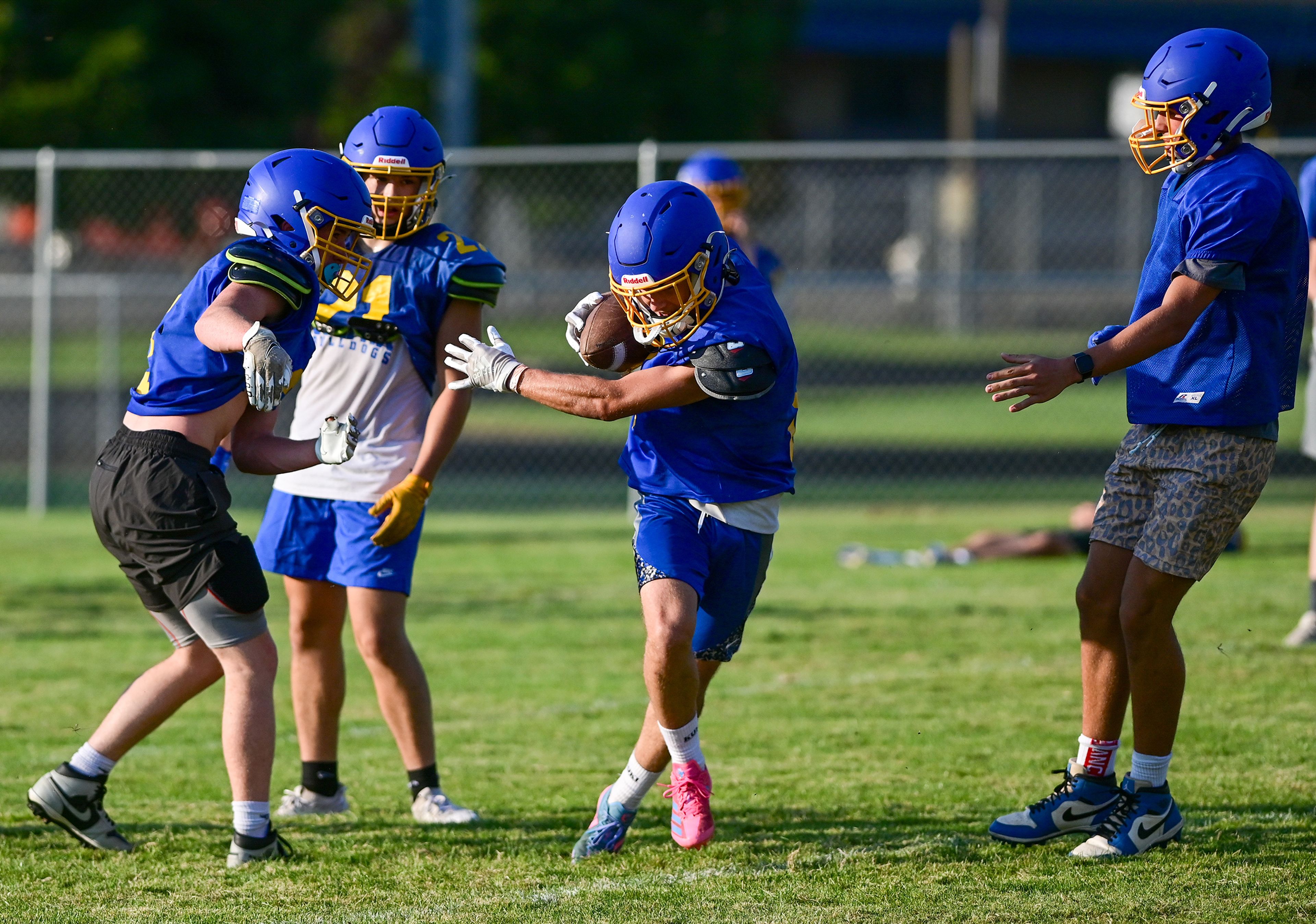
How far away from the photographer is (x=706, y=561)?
4.33 meters

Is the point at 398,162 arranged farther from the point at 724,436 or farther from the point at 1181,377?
the point at 1181,377

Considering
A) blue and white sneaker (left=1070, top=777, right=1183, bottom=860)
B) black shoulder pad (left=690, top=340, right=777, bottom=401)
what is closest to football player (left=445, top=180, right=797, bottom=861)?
black shoulder pad (left=690, top=340, right=777, bottom=401)

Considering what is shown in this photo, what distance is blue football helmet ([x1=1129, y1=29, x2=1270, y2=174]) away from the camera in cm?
419

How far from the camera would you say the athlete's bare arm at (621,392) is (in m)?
4.16

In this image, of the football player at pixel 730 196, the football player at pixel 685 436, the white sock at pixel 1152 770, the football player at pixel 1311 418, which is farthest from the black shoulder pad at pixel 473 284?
the football player at pixel 1311 418

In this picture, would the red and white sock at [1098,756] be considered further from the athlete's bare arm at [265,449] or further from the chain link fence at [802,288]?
the chain link fence at [802,288]

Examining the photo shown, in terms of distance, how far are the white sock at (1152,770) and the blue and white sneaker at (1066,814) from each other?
101 millimetres

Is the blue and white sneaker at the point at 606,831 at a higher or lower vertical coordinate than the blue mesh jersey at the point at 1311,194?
lower

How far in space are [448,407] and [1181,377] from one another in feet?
7.15

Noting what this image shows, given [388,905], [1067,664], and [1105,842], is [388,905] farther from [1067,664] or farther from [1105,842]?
[1067,664]

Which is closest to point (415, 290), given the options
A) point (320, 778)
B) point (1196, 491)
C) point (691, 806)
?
point (320, 778)

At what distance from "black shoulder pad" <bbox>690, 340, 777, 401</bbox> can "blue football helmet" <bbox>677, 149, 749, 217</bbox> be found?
4.52 metres

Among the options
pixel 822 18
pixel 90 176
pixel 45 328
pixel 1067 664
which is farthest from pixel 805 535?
pixel 822 18

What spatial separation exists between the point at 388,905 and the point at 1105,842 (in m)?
1.99
